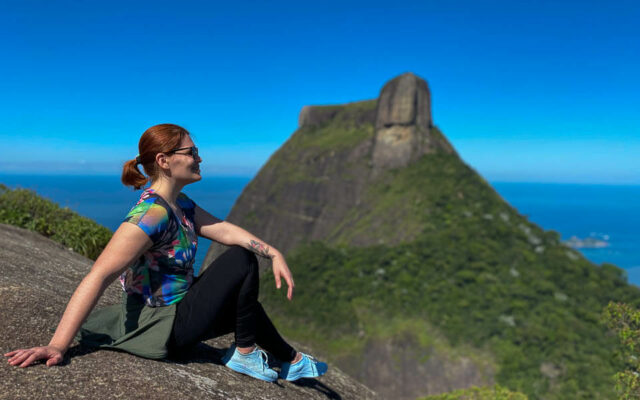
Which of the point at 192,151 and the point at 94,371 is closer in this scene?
the point at 94,371

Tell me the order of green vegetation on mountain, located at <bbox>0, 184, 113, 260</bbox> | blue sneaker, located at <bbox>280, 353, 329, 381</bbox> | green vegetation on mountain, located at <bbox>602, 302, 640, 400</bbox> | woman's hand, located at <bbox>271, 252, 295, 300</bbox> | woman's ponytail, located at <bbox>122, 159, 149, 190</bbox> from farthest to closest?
green vegetation on mountain, located at <bbox>602, 302, 640, 400</bbox> → green vegetation on mountain, located at <bbox>0, 184, 113, 260</bbox> → blue sneaker, located at <bbox>280, 353, 329, 381</bbox> → woman's hand, located at <bbox>271, 252, 295, 300</bbox> → woman's ponytail, located at <bbox>122, 159, 149, 190</bbox>

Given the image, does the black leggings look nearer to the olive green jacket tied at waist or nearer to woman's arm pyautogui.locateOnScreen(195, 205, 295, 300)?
the olive green jacket tied at waist

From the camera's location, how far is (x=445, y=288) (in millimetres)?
51812

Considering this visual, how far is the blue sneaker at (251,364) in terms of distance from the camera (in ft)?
12.2

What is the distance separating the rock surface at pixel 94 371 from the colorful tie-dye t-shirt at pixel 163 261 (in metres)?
0.54

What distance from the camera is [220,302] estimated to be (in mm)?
3322

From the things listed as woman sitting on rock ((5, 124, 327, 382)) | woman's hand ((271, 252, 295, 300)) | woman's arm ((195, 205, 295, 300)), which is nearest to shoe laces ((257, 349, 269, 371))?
woman sitting on rock ((5, 124, 327, 382))

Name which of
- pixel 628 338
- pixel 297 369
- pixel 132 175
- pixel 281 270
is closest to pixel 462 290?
pixel 628 338

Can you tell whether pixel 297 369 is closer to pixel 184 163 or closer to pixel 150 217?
pixel 150 217

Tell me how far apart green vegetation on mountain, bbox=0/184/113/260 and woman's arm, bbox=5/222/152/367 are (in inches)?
228

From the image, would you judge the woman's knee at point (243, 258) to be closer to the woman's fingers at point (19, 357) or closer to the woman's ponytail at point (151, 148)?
the woman's ponytail at point (151, 148)

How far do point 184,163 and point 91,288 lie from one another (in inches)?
43.7

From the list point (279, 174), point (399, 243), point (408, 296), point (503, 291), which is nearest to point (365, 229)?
point (399, 243)

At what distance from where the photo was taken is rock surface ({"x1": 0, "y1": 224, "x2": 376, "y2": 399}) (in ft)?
9.43
